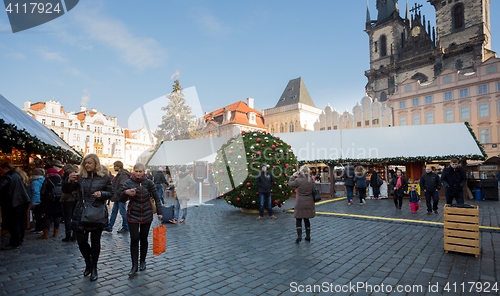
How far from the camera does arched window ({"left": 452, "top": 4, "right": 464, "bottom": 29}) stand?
1877 inches

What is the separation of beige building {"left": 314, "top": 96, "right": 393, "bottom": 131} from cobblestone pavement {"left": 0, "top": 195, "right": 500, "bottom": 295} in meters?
Result: 44.2

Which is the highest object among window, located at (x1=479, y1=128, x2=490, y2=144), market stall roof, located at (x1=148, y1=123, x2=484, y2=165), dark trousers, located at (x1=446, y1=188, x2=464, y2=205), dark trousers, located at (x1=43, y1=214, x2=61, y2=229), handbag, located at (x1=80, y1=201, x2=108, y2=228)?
window, located at (x1=479, y1=128, x2=490, y2=144)

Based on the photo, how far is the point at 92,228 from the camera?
418 cm

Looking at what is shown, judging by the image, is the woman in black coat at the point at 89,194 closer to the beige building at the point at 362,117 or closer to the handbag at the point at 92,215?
the handbag at the point at 92,215

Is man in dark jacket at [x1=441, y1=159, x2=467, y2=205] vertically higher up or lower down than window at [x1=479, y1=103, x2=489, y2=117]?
lower down

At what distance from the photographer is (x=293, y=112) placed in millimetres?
63406

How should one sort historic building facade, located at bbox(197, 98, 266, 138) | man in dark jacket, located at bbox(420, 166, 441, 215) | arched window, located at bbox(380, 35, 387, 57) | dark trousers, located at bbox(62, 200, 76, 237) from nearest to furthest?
1. dark trousers, located at bbox(62, 200, 76, 237)
2. man in dark jacket, located at bbox(420, 166, 441, 215)
3. arched window, located at bbox(380, 35, 387, 57)
4. historic building facade, located at bbox(197, 98, 266, 138)

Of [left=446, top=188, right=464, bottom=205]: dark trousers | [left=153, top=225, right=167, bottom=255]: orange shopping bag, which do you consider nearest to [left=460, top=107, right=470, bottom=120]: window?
[left=446, top=188, right=464, bottom=205]: dark trousers

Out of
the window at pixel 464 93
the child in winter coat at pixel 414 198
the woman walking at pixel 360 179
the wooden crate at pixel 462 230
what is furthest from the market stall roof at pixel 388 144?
the window at pixel 464 93

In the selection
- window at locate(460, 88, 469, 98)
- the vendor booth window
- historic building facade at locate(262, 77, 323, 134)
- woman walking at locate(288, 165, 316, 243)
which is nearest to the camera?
woman walking at locate(288, 165, 316, 243)

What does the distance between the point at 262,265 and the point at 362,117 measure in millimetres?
50200

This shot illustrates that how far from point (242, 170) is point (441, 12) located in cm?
5709

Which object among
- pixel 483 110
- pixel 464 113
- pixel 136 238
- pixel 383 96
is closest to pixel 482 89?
pixel 483 110

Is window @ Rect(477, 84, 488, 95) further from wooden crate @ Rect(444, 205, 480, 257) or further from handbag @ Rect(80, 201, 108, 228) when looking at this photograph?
handbag @ Rect(80, 201, 108, 228)
